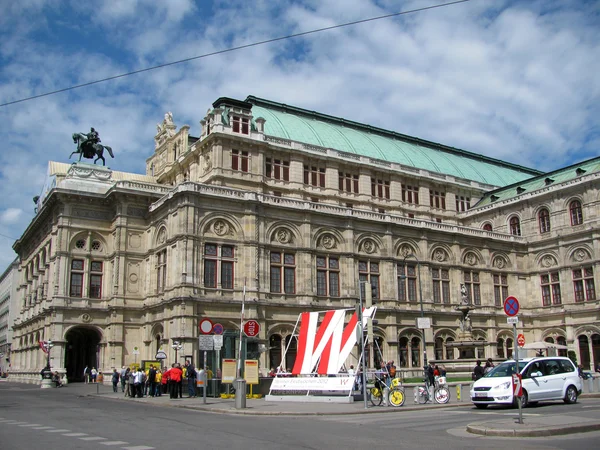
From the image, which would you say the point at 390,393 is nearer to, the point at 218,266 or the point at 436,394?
the point at 436,394

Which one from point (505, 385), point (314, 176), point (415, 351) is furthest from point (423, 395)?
point (314, 176)

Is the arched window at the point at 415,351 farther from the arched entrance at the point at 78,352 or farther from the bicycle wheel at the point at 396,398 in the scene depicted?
the bicycle wheel at the point at 396,398

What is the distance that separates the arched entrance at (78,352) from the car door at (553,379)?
42634 mm

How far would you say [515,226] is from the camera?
6688 centimetres

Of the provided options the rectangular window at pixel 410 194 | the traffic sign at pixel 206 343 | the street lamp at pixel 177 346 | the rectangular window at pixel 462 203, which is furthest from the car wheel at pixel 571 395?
the rectangular window at pixel 462 203

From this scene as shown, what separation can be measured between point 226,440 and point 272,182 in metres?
43.4

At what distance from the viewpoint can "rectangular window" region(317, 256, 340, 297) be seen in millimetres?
52469

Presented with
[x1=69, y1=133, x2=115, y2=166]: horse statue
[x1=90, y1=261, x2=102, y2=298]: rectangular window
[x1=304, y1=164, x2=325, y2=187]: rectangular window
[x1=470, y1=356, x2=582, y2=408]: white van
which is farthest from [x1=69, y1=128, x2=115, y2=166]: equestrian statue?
[x1=470, y1=356, x2=582, y2=408]: white van

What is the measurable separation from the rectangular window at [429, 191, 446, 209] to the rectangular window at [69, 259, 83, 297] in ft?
120

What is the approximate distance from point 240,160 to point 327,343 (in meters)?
27.8

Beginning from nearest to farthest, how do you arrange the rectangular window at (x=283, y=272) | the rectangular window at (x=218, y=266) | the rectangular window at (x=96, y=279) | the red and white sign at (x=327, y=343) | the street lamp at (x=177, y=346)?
the red and white sign at (x=327, y=343), the street lamp at (x=177, y=346), the rectangular window at (x=218, y=266), the rectangular window at (x=283, y=272), the rectangular window at (x=96, y=279)

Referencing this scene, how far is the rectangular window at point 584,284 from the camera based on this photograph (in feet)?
192

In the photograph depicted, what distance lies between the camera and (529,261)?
65062 millimetres

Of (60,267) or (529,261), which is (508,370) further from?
(529,261)
